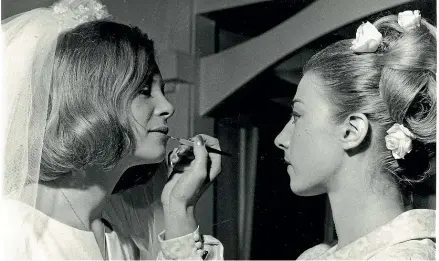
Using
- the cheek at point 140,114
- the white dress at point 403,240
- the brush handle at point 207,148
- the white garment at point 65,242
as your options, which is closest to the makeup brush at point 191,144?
the brush handle at point 207,148

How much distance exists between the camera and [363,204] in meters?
1.33

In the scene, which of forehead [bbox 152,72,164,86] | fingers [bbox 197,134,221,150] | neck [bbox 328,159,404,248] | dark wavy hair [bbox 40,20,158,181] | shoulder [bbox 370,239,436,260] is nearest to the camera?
shoulder [bbox 370,239,436,260]

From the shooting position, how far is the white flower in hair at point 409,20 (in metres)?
1.29

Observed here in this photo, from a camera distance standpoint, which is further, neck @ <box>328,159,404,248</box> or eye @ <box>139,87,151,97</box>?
eye @ <box>139,87,151,97</box>

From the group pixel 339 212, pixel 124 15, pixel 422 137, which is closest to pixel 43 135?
pixel 124 15

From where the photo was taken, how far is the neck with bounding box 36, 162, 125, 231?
149 centimetres

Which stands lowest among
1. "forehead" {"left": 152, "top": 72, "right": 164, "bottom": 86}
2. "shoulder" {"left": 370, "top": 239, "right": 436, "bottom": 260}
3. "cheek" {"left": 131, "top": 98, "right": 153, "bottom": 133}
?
"shoulder" {"left": 370, "top": 239, "right": 436, "bottom": 260}

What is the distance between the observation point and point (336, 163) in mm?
1367

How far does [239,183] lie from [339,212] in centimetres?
49

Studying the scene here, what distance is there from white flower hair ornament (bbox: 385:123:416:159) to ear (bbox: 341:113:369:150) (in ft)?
0.17

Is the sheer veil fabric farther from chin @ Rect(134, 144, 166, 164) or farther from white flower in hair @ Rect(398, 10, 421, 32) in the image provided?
white flower in hair @ Rect(398, 10, 421, 32)

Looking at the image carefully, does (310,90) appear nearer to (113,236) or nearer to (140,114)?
(140,114)

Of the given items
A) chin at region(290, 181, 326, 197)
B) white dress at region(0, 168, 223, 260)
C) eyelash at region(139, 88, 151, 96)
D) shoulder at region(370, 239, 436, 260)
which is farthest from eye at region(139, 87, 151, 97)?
shoulder at region(370, 239, 436, 260)

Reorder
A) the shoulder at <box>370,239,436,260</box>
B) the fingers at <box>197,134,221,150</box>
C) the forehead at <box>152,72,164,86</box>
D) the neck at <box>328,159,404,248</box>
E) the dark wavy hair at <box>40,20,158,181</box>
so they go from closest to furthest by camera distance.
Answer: the shoulder at <box>370,239,436,260</box> < the neck at <box>328,159,404,248</box> < the dark wavy hair at <box>40,20,158,181</box> < the forehead at <box>152,72,164,86</box> < the fingers at <box>197,134,221,150</box>
